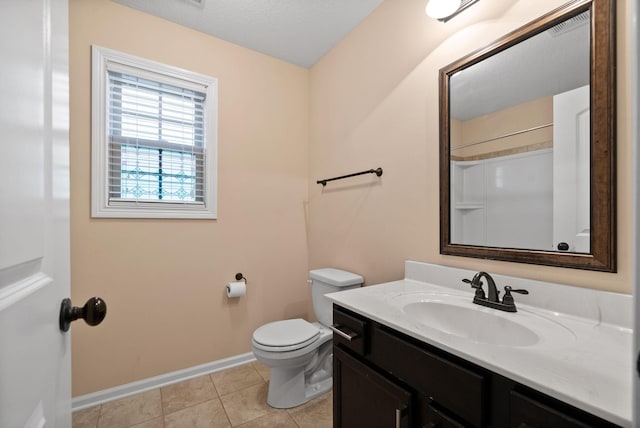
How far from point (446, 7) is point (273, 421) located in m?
2.33

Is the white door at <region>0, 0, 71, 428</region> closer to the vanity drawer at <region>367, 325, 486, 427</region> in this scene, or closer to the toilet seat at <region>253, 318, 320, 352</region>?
the vanity drawer at <region>367, 325, 486, 427</region>

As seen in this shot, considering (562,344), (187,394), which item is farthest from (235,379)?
(562,344)

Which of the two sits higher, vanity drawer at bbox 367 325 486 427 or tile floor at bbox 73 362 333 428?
vanity drawer at bbox 367 325 486 427

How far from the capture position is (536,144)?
1.08 m

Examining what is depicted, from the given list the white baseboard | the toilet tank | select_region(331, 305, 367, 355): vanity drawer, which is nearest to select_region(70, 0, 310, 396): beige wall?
the white baseboard

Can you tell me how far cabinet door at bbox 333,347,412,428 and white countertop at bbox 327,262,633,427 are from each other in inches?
8.3

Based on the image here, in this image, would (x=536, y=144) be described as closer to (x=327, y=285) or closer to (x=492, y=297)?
(x=492, y=297)

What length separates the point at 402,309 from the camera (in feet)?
3.56

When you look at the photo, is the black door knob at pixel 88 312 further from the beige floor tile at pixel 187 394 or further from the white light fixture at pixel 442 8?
the white light fixture at pixel 442 8

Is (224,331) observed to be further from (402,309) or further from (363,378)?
(402,309)

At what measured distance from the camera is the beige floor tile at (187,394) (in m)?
1.70

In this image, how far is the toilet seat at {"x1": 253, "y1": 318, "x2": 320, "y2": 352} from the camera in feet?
5.19

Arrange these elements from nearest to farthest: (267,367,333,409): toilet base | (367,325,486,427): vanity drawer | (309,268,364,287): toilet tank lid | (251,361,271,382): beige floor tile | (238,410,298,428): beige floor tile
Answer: (367,325,486,427): vanity drawer
(238,410,298,428): beige floor tile
(267,367,333,409): toilet base
(309,268,364,287): toilet tank lid
(251,361,271,382): beige floor tile

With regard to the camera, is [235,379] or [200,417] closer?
[200,417]
